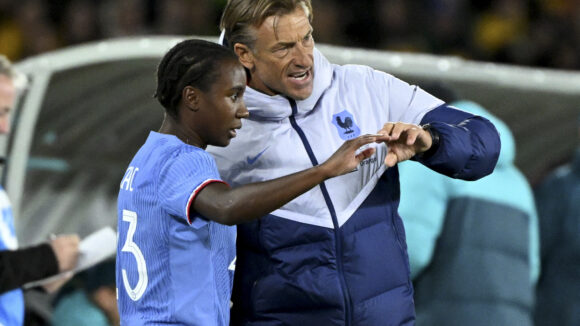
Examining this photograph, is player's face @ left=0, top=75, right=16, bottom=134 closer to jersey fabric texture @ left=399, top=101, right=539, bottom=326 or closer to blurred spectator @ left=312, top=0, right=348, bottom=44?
jersey fabric texture @ left=399, top=101, right=539, bottom=326

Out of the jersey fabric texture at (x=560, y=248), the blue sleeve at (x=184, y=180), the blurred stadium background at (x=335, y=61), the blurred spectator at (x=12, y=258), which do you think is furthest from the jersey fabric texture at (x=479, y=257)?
the blue sleeve at (x=184, y=180)

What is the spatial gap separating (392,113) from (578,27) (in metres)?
5.55

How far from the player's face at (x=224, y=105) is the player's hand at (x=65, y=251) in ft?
5.15

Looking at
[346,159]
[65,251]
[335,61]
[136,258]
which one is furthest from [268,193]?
[335,61]

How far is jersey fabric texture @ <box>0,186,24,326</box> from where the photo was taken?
140 inches

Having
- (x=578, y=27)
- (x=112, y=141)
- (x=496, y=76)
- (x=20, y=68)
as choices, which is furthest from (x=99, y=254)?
(x=578, y=27)

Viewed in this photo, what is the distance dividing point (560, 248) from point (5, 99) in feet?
9.40

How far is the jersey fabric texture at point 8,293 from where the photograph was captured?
3.54 metres

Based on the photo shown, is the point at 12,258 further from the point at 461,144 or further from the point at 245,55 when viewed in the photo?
the point at 461,144

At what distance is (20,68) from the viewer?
526cm

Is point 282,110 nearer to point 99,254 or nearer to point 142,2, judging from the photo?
point 99,254

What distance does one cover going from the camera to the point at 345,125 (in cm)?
272

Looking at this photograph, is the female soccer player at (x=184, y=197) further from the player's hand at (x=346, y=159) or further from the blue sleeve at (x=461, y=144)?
the blue sleeve at (x=461, y=144)

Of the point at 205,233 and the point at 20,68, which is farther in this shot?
the point at 20,68
